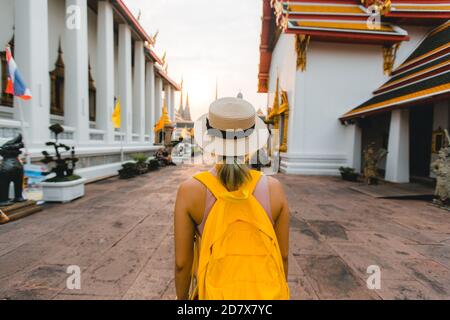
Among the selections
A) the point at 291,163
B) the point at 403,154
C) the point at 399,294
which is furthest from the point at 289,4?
the point at 399,294

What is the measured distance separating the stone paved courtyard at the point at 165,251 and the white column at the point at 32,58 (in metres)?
2.78

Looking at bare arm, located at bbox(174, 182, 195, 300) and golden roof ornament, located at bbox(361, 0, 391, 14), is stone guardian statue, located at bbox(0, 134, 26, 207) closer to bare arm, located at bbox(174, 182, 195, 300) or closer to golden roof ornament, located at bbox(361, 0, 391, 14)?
bare arm, located at bbox(174, 182, 195, 300)

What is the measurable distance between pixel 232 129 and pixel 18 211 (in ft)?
17.9

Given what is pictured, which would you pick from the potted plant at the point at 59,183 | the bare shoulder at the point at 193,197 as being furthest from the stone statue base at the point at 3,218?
the bare shoulder at the point at 193,197

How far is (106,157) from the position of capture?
1080 cm

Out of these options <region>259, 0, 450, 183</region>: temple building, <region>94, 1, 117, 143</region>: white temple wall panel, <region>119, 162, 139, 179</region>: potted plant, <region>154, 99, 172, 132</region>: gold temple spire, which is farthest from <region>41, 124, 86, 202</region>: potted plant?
<region>154, 99, 172, 132</region>: gold temple spire

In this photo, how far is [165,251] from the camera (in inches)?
133

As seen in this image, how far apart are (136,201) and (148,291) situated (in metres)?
4.14

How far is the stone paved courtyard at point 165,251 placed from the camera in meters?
2.51

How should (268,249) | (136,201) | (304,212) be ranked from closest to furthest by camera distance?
(268,249)
(304,212)
(136,201)

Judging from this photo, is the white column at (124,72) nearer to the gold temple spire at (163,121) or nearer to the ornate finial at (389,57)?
the gold temple spire at (163,121)

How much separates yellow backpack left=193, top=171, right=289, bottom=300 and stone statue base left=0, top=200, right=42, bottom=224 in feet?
16.6

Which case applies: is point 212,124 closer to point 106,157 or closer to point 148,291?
point 148,291

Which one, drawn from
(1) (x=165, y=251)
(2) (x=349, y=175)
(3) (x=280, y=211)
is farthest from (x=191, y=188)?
(2) (x=349, y=175)
